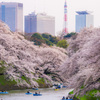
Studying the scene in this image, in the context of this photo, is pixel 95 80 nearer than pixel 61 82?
Yes

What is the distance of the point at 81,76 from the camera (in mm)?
28312

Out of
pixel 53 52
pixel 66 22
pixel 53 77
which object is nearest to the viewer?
pixel 53 77

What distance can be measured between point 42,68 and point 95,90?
2272cm

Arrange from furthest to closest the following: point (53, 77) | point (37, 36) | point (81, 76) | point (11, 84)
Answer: point (37, 36) → point (53, 77) → point (11, 84) → point (81, 76)

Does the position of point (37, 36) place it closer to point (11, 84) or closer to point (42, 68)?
point (42, 68)

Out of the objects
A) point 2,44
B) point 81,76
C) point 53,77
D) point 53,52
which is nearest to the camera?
point 81,76

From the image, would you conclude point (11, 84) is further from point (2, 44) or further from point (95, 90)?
point (95, 90)

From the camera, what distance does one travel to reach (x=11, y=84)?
42875 mm

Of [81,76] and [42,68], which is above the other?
[81,76]

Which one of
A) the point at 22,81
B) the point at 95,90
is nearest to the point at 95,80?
the point at 95,90

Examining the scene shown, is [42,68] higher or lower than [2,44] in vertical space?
lower

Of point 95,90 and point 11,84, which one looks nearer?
point 95,90

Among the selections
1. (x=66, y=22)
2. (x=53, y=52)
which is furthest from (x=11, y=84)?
(x=66, y=22)

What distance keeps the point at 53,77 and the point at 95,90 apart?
22.1 metres
